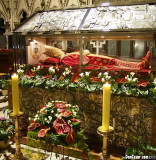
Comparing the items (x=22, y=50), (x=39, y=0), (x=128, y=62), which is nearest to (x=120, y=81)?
(x=128, y=62)

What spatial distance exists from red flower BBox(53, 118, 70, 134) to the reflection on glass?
43.1 inches

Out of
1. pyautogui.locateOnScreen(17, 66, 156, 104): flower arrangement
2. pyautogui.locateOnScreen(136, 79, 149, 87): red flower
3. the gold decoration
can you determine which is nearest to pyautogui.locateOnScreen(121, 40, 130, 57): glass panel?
pyautogui.locateOnScreen(17, 66, 156, 104): flower arrangement

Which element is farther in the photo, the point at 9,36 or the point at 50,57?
the point at 9,36

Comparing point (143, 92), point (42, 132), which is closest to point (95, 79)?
point (143, 92)

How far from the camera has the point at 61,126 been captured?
156cm

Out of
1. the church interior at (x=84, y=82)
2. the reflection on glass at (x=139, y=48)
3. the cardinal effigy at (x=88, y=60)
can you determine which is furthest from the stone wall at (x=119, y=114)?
the reflection on glass at (x=139, y=48)

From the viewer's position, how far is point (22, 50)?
254 cm

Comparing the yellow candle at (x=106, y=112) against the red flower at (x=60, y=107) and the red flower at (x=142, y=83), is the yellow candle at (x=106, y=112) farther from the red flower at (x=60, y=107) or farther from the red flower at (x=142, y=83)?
the red flower at (x=142, y=83)

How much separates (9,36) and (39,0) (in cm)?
181

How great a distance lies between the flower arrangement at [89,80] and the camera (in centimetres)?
182

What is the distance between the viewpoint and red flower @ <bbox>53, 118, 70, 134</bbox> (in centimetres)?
153

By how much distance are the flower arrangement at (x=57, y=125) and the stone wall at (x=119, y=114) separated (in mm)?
377

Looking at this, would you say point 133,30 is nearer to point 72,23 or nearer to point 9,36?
point 72,23

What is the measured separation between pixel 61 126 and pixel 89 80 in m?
0.71
